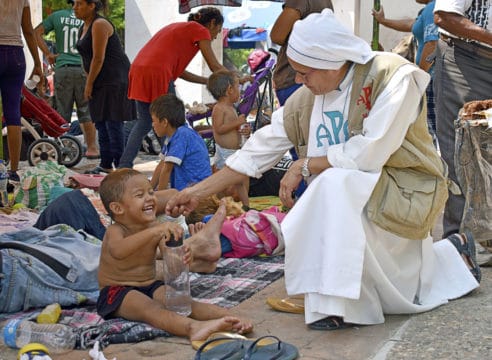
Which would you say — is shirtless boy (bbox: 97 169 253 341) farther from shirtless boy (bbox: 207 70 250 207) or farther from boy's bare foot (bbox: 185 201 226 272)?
shirtless boy (bbox: 207 70 250 207)

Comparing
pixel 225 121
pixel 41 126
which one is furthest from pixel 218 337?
pixel 41 126

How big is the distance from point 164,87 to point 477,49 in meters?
3.56

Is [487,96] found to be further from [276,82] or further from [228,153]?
[228,153]

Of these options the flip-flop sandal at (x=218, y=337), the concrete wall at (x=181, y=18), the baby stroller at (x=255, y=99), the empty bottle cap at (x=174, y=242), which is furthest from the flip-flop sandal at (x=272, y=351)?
the concrete wall at (x=181, y=18)

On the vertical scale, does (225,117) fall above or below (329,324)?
below

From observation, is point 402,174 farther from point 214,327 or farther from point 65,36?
point 65,36

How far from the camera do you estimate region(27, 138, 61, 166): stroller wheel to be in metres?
8.93

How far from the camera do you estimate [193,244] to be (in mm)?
4805

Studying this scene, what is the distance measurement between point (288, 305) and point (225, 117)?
362 centimetres

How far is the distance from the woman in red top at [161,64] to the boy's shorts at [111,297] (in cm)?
404

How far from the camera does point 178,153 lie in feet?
20.6

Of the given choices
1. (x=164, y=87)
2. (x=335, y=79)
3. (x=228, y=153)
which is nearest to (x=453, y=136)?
(x=335, y=79)

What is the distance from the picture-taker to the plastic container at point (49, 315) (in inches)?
157

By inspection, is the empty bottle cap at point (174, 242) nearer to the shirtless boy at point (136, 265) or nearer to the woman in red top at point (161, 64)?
the shirtless boy at point (136, 265)
